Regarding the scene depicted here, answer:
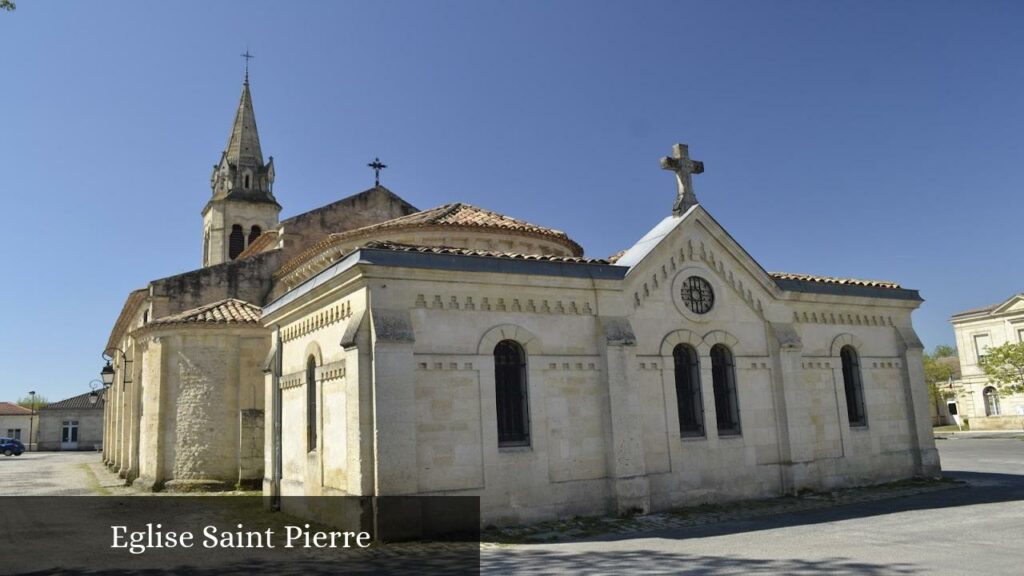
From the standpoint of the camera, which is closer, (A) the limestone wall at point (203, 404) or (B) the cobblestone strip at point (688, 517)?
(B) the cobblestone strip at point (688, 517)

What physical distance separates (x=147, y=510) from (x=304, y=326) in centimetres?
695

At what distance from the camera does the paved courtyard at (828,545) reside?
870 centimetres

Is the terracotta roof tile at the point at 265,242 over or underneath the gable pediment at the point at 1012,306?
over

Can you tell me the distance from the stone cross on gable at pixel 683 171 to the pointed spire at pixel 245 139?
32.6 metres

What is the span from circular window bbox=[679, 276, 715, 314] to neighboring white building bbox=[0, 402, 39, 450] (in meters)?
71.0

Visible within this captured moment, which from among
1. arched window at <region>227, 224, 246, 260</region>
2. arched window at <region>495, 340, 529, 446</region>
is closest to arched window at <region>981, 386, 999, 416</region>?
arched window at <region>495, 340, 529, 446</region>

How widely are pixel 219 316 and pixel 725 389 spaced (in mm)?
15148

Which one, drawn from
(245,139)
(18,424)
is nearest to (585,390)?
(245,139)

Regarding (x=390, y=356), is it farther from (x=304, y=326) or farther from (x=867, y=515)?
(x=867, y=515)

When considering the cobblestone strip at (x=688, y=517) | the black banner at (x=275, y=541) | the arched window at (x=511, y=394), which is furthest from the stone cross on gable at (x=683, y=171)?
the black banner at (x=275, y=541)

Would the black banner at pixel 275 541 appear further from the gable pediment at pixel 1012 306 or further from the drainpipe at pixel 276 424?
the gable pediment at pixel 1012 306

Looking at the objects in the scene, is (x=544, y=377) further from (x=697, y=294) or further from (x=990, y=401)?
(x=990, y=401)

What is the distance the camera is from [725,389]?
596 inches

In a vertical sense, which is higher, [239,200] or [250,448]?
[239,200]
